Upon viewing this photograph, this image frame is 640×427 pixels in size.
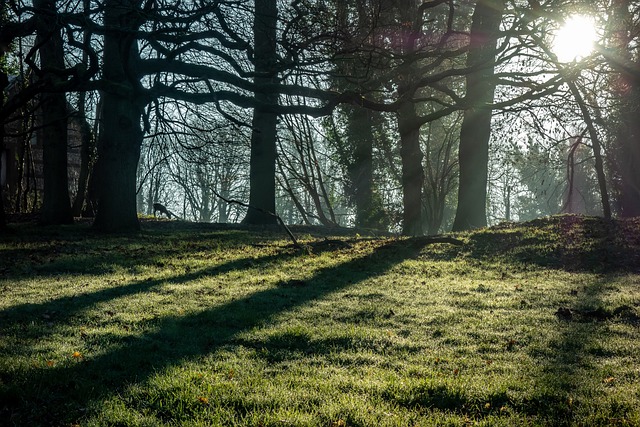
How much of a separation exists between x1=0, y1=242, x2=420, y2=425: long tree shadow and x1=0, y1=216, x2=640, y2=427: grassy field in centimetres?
2

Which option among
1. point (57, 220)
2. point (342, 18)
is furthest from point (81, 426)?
point (57, 220)

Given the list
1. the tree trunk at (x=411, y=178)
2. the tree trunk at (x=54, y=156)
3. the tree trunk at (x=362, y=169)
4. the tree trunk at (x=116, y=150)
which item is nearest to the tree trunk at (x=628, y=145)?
the tree trunk at (x=411, y=178)

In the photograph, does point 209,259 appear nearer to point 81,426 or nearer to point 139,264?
point 139,264

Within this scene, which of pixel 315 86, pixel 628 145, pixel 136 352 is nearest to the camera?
pixel 136 352

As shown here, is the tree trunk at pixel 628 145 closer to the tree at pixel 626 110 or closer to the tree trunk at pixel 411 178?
the tree at pixel 626 110

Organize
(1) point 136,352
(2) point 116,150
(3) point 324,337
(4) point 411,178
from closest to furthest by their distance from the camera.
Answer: (1) point 136,352, (3) point 324,337, (2) point 116,150, (4) point 411,178

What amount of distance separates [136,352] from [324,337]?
200 cm

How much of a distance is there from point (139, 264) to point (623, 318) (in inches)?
351

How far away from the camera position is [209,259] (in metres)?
13.5

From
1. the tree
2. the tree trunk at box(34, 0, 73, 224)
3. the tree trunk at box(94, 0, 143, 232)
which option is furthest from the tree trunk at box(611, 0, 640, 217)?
the tree trunk at box(34, 0, 73, 224)

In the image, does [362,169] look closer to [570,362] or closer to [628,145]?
[628,145]

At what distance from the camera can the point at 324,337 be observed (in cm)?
683

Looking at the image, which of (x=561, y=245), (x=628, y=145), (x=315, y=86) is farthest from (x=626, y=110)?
(x=315, y=86)

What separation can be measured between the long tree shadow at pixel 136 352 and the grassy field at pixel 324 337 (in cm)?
2
